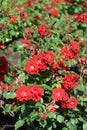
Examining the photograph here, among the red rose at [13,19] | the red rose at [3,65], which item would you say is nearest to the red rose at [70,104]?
the red rose at [3,65]

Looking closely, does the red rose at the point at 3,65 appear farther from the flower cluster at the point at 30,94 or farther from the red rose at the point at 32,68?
the flower cluster at the point at 30,94

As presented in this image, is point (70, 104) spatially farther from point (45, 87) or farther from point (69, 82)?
point (45, 87)

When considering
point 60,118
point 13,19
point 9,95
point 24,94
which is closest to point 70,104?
point 60,118

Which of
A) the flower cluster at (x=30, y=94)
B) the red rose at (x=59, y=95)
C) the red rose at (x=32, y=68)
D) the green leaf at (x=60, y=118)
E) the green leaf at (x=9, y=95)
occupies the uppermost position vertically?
the red rose at (x=32, y=68)

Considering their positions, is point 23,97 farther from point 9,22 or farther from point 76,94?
point 9,22

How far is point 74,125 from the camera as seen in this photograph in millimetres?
3447

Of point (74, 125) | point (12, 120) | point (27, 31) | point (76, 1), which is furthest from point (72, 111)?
point (76, 1)

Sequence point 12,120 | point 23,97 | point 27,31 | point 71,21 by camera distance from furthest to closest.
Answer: point 71,21, point 27,31, point 12,120, point 23,97

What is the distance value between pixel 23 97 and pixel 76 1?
3.45m

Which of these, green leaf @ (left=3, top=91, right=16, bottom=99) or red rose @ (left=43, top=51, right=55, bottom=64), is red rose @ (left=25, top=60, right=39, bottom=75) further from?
green leaf @ (left=3, top=91, right=16, bottom=99)

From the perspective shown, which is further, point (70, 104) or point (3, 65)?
point (3, 65)

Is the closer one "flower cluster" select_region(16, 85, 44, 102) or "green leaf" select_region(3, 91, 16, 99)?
"flower cluster" select_region(16, 85, 44, 102)

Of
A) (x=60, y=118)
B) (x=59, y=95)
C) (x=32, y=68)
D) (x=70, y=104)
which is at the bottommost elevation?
(x=60, y=118)

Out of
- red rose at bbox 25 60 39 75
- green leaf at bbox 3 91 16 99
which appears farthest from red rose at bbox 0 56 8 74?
red rose at bbox 25 60 39 75
